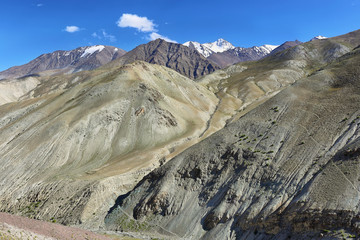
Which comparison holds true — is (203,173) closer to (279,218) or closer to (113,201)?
(279,218)

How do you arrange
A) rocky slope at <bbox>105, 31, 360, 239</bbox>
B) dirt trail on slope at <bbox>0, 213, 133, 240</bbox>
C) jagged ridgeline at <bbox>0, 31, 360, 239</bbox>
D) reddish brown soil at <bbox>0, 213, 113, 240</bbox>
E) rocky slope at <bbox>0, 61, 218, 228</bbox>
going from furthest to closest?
rocky slope at <bbox>0, 61, 218, 228</bbox> → jagged ridgeline at <bbox>0, 31, 360, 239</bbox> → rocky slope at <bbox>105, 31, 360, 239</bbox> → reddish brown soil at <bbox>0, 213, 113, 240</bbox> → dirt trail on slope at <bbox>0, 213, 133, 240</bbox>

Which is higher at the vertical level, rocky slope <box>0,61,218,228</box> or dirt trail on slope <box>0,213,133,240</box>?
rocky slope <box>0,61,218,228</box>

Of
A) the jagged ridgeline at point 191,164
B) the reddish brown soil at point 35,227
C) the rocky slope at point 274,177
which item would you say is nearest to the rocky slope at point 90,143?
the jagged ridgeline at point 191,164

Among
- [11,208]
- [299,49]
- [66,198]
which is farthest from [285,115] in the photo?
[299,49]

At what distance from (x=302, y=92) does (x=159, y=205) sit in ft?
88.8

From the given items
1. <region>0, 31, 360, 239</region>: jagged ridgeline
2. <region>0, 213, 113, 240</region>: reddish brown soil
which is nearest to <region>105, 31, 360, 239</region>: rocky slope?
<region>0, 31, 360, 239</region>: jagged ridgeline

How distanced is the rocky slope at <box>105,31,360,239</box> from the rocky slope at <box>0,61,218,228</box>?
21.7 ft

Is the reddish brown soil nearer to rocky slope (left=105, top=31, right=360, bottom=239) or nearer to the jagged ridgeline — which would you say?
the jagged ridgeline

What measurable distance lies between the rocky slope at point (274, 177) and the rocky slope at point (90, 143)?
6620 mm

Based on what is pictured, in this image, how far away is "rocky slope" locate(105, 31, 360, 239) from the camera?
2375cm

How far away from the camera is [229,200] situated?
100 ft

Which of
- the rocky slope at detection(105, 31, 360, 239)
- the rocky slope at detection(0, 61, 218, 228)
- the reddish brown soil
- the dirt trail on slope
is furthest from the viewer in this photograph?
the rocky slope at detection(0, 61, 218, 228)

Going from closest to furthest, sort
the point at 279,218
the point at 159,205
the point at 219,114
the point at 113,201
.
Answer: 1. the point at 279,218
2. the point at 159,205
3. the point at 113,201
4. the point at 219,114

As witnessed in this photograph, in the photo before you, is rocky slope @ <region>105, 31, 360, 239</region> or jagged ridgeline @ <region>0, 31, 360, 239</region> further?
jagged ridgeline @ <region>0, 31, 360, 239</region>
